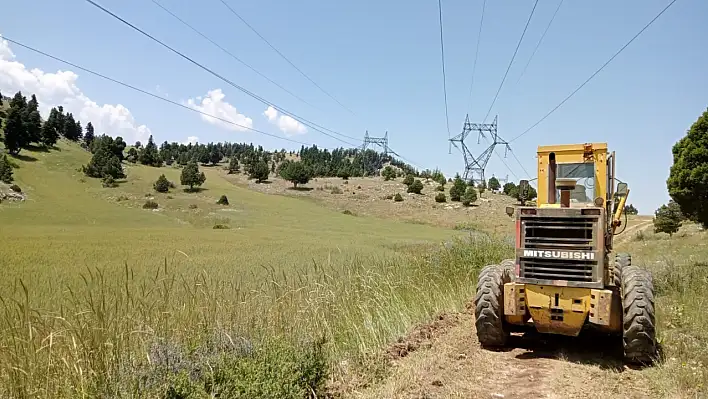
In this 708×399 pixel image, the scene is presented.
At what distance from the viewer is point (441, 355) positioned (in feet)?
21.2

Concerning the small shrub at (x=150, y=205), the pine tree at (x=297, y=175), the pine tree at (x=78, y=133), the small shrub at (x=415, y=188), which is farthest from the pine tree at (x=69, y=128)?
the small shrub at (x=415, y=188)

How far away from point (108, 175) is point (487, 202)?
182 ft

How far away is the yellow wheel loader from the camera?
6.37 m

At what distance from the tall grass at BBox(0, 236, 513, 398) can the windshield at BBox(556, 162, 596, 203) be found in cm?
360

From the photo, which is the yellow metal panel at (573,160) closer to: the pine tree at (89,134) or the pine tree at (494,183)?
the pine tree at (494,183)

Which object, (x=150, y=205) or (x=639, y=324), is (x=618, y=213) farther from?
(x=150, y=205)

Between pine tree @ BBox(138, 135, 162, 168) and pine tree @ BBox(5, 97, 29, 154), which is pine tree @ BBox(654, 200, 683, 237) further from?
pine tree @ BBox(138, 135, 162, 168)

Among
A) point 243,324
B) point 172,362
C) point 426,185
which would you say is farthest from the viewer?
point 426,185

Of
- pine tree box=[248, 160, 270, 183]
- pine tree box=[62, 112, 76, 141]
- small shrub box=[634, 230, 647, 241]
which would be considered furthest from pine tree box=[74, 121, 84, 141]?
small shrub box=[634, 230, 647, 241]

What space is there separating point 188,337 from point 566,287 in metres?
5.23

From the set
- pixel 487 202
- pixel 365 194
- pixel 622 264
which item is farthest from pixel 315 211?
pixel 622 264

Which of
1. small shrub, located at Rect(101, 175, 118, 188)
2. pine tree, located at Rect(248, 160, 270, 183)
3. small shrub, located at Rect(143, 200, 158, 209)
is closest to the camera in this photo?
small shrub, located at Rect(143, 200, 158, 209)

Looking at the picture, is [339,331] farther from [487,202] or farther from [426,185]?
[426,185]

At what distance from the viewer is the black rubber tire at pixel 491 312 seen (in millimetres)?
7090
